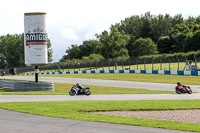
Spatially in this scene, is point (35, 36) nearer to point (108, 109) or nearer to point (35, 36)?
point (35, 36)

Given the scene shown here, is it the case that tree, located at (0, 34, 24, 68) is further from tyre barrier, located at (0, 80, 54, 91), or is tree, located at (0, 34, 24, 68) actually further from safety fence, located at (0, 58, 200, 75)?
tyre barrier, located at (0, 80, 54, 91)

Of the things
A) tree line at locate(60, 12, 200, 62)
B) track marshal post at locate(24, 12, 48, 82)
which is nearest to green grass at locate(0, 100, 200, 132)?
track marshal post at locate(24, 12, 48, 82)

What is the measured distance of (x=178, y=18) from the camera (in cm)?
16538

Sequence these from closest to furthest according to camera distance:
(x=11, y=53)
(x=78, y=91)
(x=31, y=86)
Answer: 1. (x=78, y=91)
2. (x=31, y=86)
3. (x=11, y=53)

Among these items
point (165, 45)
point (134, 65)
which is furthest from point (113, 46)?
point (134, 65)

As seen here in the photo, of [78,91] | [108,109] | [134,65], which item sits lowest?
[108,109]

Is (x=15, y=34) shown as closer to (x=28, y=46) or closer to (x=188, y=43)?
(x=188, y=43)

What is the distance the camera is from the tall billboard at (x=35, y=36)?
3067cm

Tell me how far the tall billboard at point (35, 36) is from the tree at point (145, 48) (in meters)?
91.0

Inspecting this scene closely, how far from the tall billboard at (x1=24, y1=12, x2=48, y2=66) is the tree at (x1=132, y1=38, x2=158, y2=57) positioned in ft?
298

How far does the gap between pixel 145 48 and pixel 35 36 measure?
94.5m

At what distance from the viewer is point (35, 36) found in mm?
30844

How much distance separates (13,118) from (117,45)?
361 ft

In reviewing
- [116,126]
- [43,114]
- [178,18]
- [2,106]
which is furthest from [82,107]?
[178,18]
